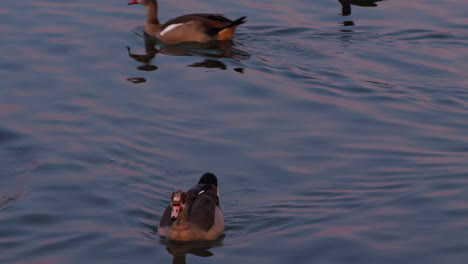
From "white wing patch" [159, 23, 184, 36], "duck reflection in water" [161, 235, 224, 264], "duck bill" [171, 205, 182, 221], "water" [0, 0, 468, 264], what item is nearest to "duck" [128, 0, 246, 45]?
"white wing patch" [159, 23, 184, 36]

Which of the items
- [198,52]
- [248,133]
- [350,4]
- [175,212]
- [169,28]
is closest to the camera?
[175,212]

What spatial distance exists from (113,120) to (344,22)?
26.0ft

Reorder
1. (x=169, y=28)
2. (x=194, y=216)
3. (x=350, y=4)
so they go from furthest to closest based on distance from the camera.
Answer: (x=350, y=4), (x=169, y=28), (x=194, y=216)

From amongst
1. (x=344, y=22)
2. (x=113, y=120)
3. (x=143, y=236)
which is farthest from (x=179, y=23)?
(x=143, y=236)

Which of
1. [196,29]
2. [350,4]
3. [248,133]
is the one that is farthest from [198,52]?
[248,133]

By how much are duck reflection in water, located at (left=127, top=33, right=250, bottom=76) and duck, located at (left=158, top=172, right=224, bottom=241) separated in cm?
716

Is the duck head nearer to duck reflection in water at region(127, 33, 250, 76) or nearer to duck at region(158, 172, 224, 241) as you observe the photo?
duck at region(158, 172, 224, 241)

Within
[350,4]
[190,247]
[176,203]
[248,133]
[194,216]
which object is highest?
[350,4]

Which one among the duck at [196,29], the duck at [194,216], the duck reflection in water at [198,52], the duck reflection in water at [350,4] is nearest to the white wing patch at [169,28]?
the duck at [196,29]

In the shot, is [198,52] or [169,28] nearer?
[198,52]

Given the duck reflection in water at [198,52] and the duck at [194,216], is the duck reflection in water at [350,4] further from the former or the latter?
the duck at [194,216]

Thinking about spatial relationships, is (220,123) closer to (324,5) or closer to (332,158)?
(332,158)

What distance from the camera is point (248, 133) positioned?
1566 centimetres

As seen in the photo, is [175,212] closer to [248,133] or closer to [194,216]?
[194,216]
